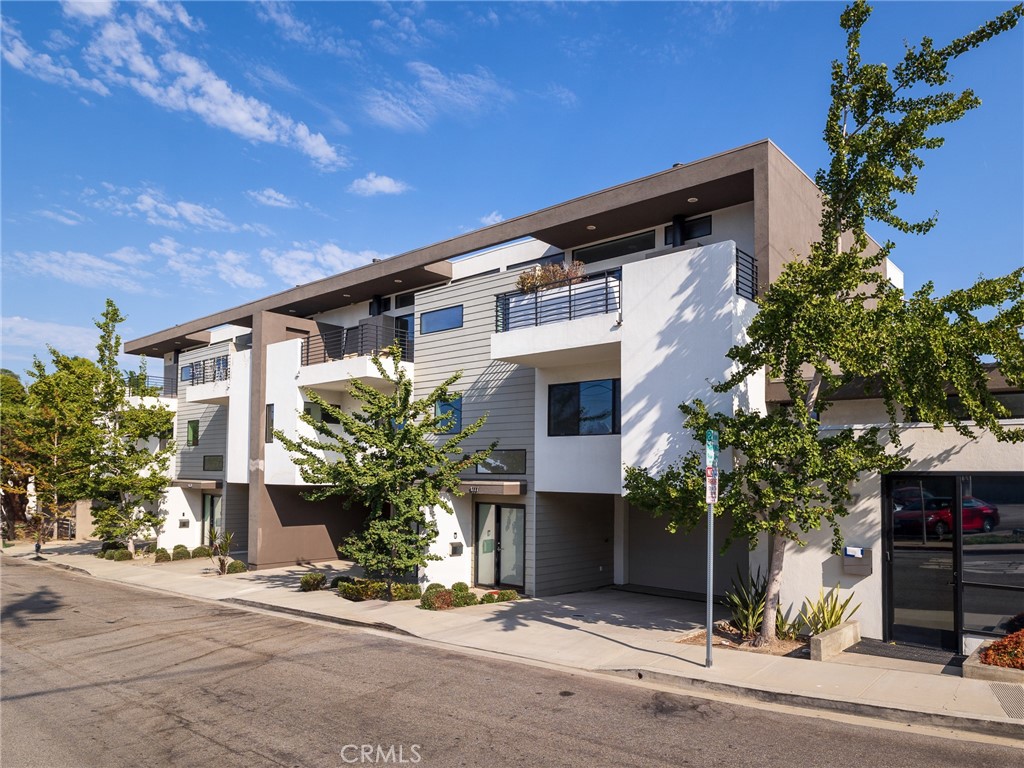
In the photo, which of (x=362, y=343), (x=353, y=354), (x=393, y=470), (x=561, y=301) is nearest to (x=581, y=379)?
(x=561, y=301)

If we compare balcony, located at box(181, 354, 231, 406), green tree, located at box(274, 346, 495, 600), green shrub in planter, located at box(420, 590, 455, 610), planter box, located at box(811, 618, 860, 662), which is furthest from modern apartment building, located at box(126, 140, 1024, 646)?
green shrub in planter, located at box(420, 590, 455, 610)

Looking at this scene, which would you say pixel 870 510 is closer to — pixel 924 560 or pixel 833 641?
pixel 924 560

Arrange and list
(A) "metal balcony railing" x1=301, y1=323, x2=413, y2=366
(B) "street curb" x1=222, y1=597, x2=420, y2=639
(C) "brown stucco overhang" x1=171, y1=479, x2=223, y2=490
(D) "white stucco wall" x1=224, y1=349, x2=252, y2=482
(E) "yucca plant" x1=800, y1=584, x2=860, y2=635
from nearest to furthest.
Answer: (E) "yucca plant" x1=800, y1=584, x2=860, y2=635 → (B) "street curb" x1=222, y1=597, x2=420, y2=639 → (A) "metal balcony railing" x1=301, y1=323, x2=413, y2=366 → (D) "white stucco wall" x1=224, y1=349, x2=252, y2=482 → (C) "brown stucco overhang" x1=171, y1=479, x2=223, y2=490

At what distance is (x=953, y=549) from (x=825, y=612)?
2334mm

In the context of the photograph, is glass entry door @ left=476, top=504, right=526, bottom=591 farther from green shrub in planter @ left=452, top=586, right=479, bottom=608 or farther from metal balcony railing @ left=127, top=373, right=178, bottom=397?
metal balcony railing @ left=127, top=373, right=178, bottom=397

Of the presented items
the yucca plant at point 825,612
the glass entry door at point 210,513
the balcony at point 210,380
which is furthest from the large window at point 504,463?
the glass entry door at point 210,513

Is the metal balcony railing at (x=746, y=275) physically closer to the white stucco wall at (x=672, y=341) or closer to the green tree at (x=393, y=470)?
the white stucco wall at (x=672, y=341)

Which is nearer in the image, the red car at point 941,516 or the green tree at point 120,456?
the red car at point 941,516

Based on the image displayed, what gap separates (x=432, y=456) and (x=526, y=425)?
2.76 m

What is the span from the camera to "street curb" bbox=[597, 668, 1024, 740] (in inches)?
324

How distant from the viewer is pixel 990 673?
385 inches

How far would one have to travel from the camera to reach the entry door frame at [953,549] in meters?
11.7

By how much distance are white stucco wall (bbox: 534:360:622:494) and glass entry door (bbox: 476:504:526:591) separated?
167 cm

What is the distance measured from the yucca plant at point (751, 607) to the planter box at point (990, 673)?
335 cm
